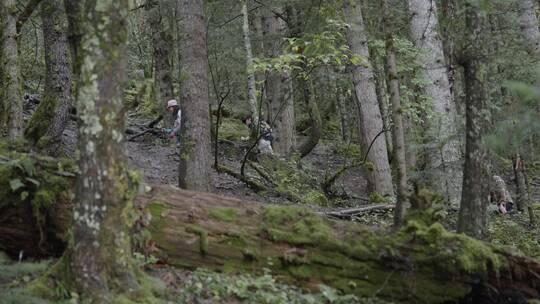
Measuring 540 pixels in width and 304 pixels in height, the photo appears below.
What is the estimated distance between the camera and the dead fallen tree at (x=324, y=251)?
5.94m

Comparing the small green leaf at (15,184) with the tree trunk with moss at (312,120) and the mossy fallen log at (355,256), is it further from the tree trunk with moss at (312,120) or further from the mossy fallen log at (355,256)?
the tree trunk with moss at (312,120)

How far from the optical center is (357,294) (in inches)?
237

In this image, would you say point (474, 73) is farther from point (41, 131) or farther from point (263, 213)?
point (41, 131)

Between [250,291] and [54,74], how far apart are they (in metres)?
5.80

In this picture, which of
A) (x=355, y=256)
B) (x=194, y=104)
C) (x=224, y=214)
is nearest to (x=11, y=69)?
(x=194, y=104)

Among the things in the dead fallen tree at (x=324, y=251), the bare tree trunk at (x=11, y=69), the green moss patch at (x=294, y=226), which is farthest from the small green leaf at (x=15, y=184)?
the bare tree trunk at (x=11, y=69)

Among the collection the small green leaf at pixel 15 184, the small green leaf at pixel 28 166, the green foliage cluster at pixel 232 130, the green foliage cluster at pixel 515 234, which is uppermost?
the green foliage cluster at pixel 232 130

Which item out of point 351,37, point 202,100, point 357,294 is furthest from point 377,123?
point 357,294

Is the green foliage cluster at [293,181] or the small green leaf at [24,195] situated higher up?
the small green leaf at [24,195]

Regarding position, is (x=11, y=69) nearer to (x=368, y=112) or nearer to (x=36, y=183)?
(x=36, y=183)

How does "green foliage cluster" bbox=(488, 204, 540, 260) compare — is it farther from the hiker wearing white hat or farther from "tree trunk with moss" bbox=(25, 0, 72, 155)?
the hiker wearing white hat

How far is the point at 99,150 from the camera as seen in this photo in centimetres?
461

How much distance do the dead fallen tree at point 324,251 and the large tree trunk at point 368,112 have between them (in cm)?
785

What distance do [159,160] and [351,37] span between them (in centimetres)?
589
